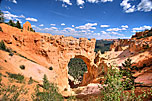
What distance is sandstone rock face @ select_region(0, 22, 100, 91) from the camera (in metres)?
14.4

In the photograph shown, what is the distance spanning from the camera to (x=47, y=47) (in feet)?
52.2

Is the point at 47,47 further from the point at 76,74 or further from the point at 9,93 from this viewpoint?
the point at 76,74

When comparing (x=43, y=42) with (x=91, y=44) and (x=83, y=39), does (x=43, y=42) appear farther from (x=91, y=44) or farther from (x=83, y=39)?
(x=91, y=44)

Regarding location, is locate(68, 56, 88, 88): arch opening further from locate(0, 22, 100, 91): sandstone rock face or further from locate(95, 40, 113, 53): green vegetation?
locate(95, 40, 113, 53): green vegetation

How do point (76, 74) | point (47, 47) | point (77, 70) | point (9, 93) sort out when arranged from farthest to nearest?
point (77, 70) < point (76, 74) < point (47, 47) < point (9, 93)

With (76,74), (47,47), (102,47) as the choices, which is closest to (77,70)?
(76,74)

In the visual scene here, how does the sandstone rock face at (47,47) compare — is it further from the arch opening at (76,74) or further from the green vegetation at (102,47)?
the green vegetation at (102,47)

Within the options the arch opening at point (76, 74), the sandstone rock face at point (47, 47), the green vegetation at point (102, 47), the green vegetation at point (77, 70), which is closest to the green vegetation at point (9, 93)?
the sandstone rock face at point (47, 47)

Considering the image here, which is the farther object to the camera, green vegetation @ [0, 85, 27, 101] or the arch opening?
the arch opening

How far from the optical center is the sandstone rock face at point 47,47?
1439 centimetres

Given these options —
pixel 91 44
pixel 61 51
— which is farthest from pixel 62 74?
pixel 91 44

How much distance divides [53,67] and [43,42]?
5.10 m

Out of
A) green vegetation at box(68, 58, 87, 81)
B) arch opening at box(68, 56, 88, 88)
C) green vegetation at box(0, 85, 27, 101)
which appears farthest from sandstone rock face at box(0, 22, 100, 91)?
green vegetation at box(68, 58, 87, 81)

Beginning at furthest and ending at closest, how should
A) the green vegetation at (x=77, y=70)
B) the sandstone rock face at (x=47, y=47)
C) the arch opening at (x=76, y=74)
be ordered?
the green vegetation at (x=77, y=70), the arch opening at (x=76, y=74), the sandstone rock face at (x=47, y=47)
